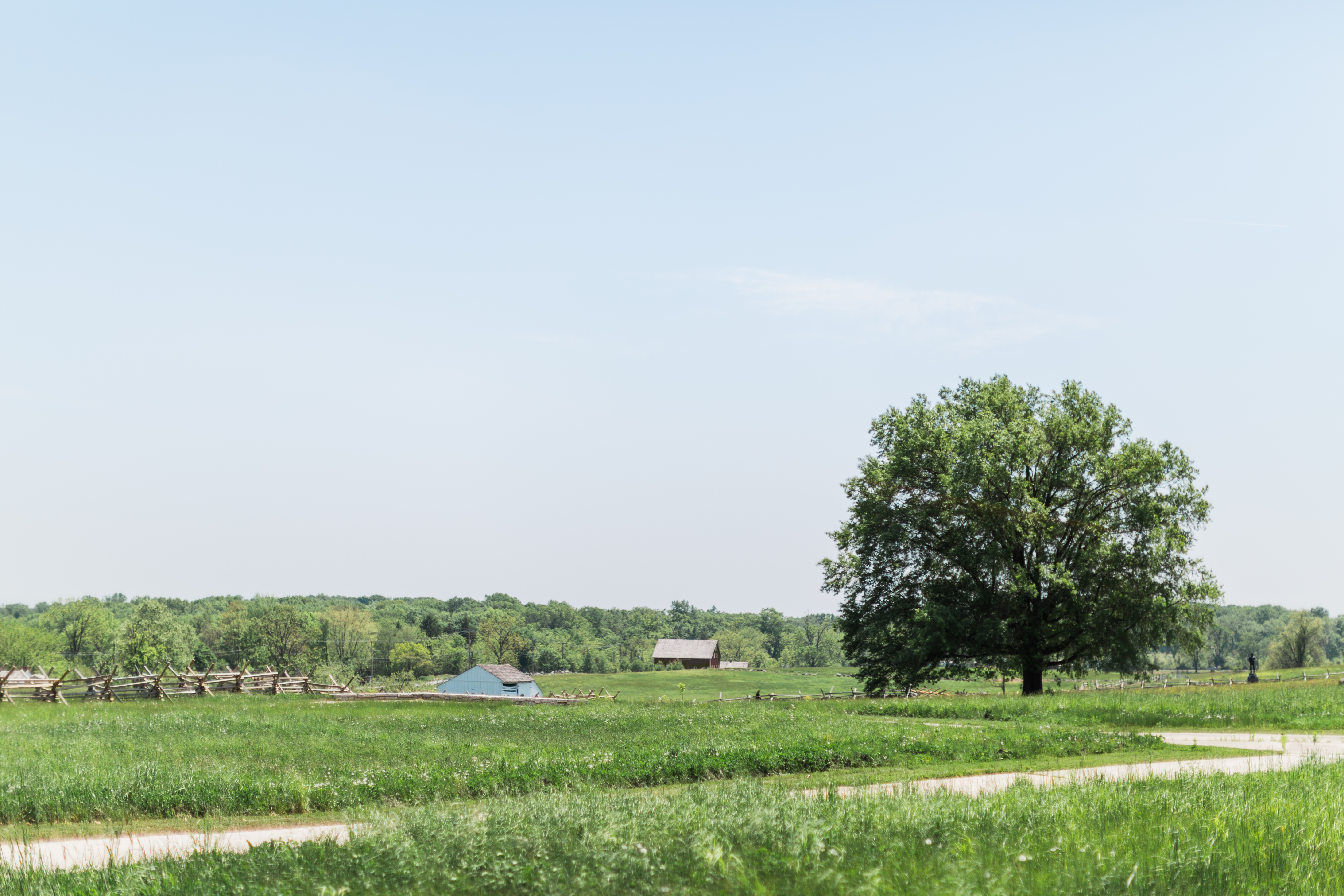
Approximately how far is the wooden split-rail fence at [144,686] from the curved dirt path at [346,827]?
3087cm

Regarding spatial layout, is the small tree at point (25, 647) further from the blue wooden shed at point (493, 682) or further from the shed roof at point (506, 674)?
the shed roof at point (506, 674)

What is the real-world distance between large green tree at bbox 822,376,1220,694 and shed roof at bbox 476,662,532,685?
73979 mm

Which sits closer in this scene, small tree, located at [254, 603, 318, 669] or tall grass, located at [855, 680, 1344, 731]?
tall grass, located at [855, 680, 1344, 731]

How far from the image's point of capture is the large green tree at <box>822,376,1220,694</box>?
37938 mm

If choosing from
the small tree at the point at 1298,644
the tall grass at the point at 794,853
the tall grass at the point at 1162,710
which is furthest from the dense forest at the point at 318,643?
the tall grass at the point at 794,853

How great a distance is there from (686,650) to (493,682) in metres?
40.6

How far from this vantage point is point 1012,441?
3759 cm

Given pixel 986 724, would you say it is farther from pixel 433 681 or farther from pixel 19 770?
pixel 433 681

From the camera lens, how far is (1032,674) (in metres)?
39.9

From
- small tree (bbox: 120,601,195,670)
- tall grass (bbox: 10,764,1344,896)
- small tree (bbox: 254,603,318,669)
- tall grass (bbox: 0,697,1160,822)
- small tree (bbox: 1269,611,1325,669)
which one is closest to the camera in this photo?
tall grass (bbox: 10,764,1344,896)

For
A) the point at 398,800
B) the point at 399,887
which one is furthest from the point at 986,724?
the point at 399,887

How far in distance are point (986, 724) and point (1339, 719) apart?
7887 mm

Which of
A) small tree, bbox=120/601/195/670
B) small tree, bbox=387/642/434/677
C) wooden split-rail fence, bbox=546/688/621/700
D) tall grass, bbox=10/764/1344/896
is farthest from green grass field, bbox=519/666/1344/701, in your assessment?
tall grass, bbox=10/764/1344/896

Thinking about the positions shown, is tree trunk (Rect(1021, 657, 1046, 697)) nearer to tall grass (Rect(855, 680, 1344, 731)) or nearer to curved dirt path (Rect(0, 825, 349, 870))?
tall grass (Rect(855, 680, 1344, 731))
